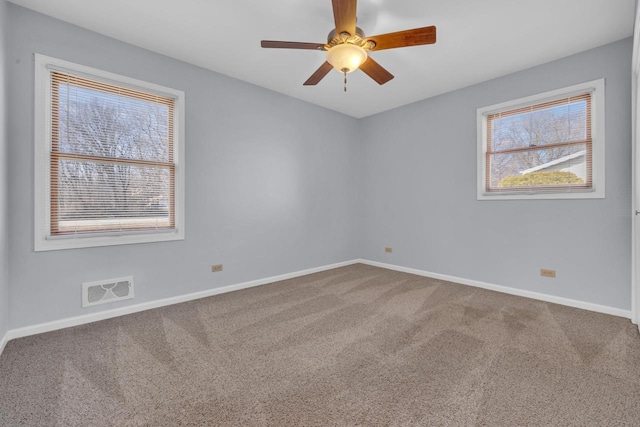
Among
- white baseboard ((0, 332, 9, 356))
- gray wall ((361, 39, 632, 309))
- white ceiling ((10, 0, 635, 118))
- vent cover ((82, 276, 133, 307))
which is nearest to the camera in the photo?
white baseboard ((0, 332, 9, 356))

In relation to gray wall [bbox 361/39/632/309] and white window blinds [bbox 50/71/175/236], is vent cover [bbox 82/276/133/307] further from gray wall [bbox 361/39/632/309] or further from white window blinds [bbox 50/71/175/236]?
gray wall [bbox 361/39/632/309]

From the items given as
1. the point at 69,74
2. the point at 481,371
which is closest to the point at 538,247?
the point at 481,371

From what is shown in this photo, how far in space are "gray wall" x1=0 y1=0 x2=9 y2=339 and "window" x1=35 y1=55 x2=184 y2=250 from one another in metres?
0.18

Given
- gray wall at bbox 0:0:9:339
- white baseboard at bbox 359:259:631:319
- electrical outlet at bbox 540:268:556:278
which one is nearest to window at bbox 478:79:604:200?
electrical outlet at bbox 540:268:556:278

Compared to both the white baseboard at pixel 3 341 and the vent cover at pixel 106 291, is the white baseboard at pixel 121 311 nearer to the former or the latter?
the white baseboard at pixel 3 341

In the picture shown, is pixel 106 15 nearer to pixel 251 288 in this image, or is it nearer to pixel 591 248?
pixel 251 288

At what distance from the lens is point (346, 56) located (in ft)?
6.78

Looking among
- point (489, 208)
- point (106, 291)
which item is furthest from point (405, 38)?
point (106, 291)

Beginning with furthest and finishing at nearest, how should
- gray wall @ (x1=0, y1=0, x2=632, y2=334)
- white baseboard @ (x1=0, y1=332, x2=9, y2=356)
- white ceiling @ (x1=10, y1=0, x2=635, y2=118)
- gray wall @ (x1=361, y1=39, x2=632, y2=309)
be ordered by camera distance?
1. gray wall @ (x1=361, y1=39, x2=632, y2=309)
2. gray wall @ (x1=0, y1=0, x2=632, y2=334)
3. white ceiling @ (x1=10, y1=0, x2=635, y2=118)
4. white baseboard @ (x1=0, y1=332, x2=9, y2=356)

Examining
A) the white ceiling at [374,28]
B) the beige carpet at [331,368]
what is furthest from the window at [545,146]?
the beige carpet at [331,368]

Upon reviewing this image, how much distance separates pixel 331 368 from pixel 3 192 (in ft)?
8.95

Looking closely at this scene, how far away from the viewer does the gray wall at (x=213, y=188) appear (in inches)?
88.6

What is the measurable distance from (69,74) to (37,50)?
0.77ft

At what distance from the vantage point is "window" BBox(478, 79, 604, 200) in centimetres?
282
